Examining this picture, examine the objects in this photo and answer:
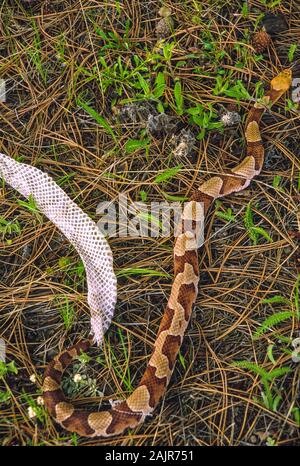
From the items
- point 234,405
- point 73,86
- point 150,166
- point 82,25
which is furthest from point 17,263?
point 82,25

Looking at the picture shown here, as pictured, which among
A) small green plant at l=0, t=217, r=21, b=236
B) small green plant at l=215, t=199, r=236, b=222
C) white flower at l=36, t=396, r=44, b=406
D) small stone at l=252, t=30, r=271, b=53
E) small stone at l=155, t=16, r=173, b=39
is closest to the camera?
white flower at l=36, t=396, r=44, b=406

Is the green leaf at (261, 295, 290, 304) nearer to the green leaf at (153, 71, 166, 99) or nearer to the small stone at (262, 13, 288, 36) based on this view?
the green leaf at (153, 71, 166, 99)

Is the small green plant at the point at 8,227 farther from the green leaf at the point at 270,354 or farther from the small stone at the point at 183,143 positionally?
the green leaf at the point at 270,354

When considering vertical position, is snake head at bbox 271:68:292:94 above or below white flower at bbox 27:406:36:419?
above

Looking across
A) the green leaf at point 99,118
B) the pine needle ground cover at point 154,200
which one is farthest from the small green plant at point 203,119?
the green leaf at point 99,118

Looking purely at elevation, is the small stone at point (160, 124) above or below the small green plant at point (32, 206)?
above

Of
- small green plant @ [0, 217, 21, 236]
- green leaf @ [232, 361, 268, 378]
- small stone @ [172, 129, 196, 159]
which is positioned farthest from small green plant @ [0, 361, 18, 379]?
small stone @ [172, 129, 196, 159]

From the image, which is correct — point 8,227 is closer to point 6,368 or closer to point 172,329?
point 6,368

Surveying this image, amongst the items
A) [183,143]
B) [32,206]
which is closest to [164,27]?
[183,143]
